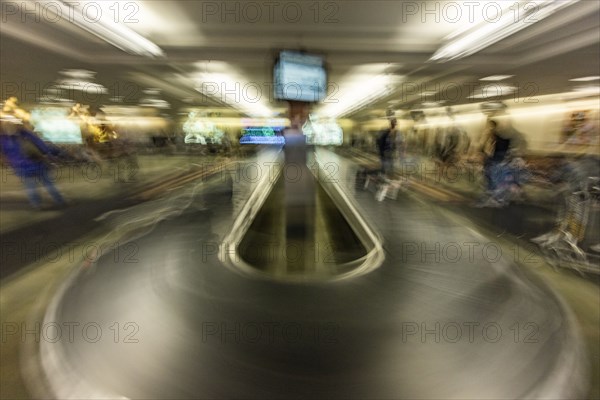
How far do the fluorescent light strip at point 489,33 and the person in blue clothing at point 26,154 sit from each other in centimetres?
803

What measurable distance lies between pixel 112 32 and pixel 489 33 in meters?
5.90

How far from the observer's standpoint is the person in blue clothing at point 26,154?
5777 mm

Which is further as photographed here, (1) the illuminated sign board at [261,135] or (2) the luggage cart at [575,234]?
(1) the illuminated sign board at [261,135]

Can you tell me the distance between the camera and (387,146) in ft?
26.8

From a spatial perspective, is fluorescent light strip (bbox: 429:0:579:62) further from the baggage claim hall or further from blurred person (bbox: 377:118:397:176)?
blurred person (bbox: 377:118:397:176)

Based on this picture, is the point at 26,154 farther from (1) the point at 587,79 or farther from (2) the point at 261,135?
(1) the point at 587,79

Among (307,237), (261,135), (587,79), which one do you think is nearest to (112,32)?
(307,237)

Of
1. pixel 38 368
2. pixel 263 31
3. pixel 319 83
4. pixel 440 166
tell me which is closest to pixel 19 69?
pixel 263 31

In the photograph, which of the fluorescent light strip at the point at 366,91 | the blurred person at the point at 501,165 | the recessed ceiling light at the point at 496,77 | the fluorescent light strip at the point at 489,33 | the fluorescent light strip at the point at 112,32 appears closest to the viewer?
the fluorescent light strip at the point at 489,33

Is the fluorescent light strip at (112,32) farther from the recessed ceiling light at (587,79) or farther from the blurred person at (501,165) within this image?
the recessed ceiling light at (587,79)

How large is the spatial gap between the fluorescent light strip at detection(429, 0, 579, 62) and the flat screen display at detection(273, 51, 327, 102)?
268 cm

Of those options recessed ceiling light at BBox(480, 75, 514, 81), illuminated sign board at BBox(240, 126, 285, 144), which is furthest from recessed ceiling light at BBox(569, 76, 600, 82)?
illuminated sign board at BBox(240, 126, 285, 144)

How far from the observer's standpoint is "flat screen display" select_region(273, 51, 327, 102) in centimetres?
394

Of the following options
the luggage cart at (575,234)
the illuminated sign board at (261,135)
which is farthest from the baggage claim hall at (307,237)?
the illuminated sign board at (261,135)
